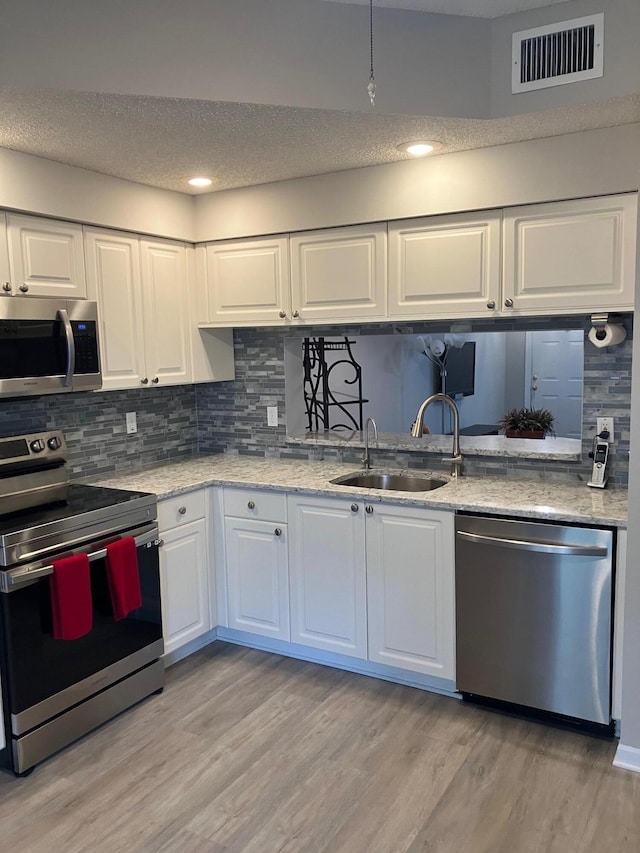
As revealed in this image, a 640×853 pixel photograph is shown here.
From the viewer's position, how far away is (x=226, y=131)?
2.52 m

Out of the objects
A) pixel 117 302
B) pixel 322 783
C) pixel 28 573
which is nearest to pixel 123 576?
pixel 28 573

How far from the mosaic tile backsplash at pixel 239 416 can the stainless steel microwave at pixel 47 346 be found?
353 mm

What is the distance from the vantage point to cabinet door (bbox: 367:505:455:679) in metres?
2.80

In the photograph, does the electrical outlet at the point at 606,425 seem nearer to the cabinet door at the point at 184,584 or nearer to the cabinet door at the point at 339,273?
the cabinet door at the point at 339,273

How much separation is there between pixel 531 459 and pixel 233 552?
1.50 metres

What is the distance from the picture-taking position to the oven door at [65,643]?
238cm

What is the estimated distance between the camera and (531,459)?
314 centimetres

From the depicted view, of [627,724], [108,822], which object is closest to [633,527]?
[627,724]

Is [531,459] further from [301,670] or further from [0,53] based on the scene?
[0,53]

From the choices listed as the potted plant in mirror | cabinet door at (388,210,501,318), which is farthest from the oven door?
the potted plant in mirror

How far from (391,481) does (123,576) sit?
1359mm

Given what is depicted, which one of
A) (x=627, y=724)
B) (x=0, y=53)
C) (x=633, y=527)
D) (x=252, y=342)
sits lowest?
(x=627, y=724)

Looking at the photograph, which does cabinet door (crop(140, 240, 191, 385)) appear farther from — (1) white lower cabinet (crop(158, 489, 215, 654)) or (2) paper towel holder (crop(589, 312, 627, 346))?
(2) paper towel holder (crop(589, 312, 627, 346))

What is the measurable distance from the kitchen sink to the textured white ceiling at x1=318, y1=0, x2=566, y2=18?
189 centimetres
